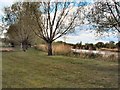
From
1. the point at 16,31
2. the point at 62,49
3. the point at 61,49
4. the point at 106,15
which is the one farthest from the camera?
the point at 16,31

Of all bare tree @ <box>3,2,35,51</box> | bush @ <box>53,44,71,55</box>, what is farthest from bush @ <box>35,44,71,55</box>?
bare tree @ <box>3,2,35,51</box>

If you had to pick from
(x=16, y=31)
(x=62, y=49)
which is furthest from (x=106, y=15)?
(x=16, y=31)

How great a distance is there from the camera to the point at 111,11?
17.0m

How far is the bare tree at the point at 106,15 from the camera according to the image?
16844 millimetres

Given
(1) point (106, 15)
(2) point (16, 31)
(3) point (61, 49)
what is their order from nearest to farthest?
(1) point (106, 15) < (3) point (61, 49) < (2) point (16, 31)

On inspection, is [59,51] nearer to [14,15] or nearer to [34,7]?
[34,7]

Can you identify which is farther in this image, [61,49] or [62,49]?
[61,49]

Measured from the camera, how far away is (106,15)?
1706 cm

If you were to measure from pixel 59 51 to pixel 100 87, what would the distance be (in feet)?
80.2

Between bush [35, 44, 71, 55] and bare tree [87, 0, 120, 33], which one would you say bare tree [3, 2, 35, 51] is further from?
bare tree [87, 0, 120, 33]

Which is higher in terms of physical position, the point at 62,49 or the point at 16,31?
the point at 16,31

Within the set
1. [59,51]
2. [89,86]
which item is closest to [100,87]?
[89,86]

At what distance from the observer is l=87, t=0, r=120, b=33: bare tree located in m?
16.8

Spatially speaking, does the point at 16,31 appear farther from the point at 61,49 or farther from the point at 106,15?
the point at 106,15
